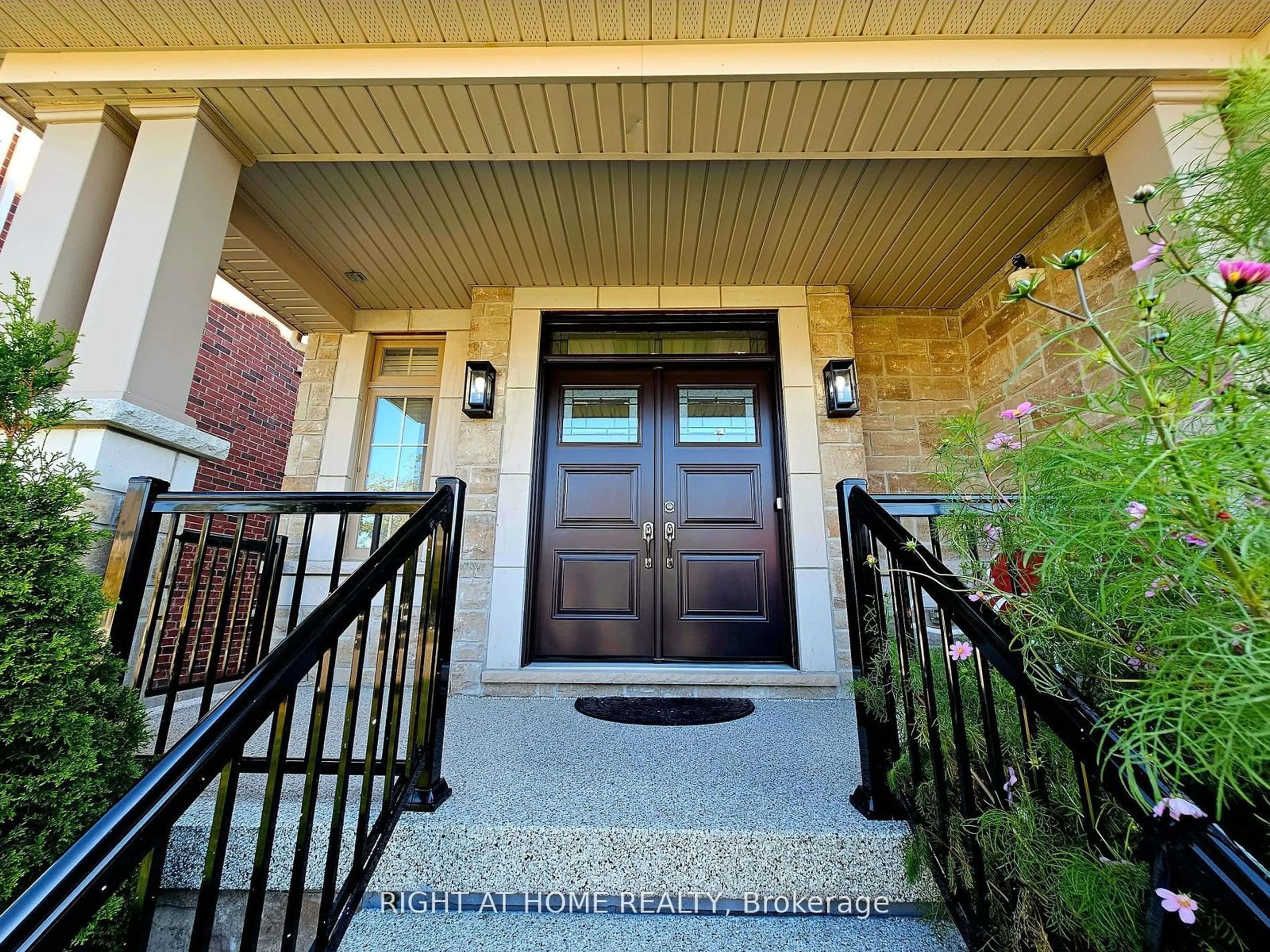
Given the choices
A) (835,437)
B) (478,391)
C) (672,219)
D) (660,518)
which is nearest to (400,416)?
(478,391)

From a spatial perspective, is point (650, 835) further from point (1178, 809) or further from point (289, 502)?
point (289, 502)

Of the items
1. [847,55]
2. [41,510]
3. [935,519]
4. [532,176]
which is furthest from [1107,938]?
[532,176]

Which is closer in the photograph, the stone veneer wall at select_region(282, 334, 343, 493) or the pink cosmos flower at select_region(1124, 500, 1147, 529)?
the pink cosmos flower at select_region(1124, 500, 1147, 529)

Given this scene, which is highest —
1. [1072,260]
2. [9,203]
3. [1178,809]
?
[9,203]

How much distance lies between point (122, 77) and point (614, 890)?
3299 millimetres

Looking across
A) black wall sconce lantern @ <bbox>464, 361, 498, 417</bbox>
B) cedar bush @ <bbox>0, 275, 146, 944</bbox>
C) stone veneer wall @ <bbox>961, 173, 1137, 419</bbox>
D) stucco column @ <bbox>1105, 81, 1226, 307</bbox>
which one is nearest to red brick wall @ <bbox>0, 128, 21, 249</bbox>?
black wall sconce lantern @ <bbox>464, 361, 498, 417</bbox>

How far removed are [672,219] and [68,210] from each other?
101 inches

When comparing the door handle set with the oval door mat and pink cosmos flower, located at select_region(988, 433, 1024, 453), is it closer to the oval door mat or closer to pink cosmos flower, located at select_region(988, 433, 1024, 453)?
the oval door mat

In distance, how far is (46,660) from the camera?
3.52 feet

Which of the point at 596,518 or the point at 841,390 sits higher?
the point at 841,390

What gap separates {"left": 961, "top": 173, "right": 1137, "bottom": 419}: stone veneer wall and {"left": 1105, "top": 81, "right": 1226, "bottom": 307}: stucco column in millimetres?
248

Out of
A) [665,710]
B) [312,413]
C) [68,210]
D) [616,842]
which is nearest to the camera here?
[616,842]

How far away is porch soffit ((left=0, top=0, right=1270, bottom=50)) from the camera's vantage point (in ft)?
6.02

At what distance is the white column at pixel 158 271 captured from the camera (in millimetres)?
1828
